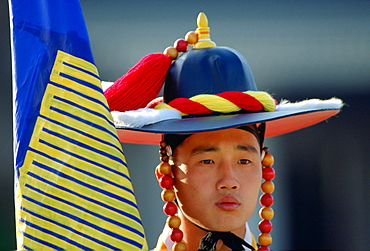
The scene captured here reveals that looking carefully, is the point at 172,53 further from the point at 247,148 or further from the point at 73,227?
the point at 73,227

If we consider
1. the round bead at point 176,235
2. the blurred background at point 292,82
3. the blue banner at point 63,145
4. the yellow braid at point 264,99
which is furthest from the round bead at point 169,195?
the blurred background at point 292,82

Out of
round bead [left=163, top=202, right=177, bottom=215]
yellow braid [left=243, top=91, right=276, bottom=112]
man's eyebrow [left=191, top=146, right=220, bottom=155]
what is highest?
yellow braid [left=243, top=91, right=276, bottom=112]

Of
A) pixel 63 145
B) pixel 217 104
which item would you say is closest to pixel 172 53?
pixel 217 104

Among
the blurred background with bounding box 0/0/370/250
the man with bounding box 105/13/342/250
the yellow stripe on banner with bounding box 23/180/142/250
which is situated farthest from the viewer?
the blurred background with bounding box 0/0/370/250

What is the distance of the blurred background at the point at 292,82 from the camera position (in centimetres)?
435

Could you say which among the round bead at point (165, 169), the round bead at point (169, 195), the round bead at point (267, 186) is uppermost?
the round bead at point (165, 169)

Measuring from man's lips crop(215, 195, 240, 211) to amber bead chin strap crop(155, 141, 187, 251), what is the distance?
18 centimetres

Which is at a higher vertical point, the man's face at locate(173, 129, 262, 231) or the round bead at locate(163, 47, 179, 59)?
the round bead at locate(163, 47, 179, 59)

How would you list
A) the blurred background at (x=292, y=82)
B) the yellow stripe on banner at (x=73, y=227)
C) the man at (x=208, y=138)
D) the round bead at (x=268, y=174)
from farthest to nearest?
the blurred background at (x=292, y=82) → the round bead at (x=268, y=174) → the man at (x=208, y=138) → the yellow stripe on banner at (x=73, y=227)

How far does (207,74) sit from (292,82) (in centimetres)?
272

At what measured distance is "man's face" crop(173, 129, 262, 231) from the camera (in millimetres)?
1761

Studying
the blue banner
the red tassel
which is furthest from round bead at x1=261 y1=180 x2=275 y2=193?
the blue banner

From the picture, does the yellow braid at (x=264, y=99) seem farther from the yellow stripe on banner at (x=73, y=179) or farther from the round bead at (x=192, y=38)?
the yellow stripe on banner at (x=73, y=179)

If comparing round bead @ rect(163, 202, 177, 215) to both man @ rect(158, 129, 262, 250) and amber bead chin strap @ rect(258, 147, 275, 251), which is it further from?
amber bead chin strap @ rect(258, 147, 275, 251)
